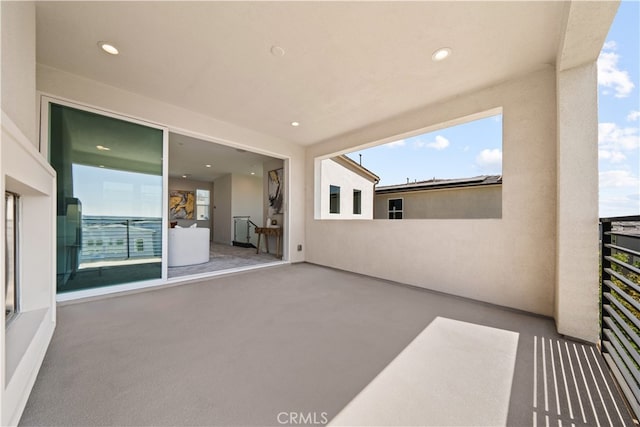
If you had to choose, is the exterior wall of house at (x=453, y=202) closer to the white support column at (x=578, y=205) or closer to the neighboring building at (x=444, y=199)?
the neighboring building at (x=444, y=199)

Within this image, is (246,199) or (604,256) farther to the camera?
(246,199)

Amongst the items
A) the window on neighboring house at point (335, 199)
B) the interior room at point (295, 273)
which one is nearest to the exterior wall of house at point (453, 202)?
the window on neighboring house at point (335, 199)

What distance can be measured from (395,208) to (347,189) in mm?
2910

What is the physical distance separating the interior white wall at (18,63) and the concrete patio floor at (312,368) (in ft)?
4.94

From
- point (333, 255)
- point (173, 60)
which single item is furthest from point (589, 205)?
point (173, 60)

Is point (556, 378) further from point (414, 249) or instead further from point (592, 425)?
point (414, 249)

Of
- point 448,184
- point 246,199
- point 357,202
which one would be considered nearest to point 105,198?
point 246,199

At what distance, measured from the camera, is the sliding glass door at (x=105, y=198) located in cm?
264

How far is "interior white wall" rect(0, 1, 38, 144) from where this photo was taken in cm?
122

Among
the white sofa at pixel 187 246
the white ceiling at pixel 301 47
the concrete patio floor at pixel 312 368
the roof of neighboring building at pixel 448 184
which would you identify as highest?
the white ceiling at pixel 301 47

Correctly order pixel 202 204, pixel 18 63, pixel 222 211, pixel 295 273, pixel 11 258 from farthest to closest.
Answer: pixel 202 204
pixel 222 211
pixel 295 273
pixel 11 258
pixel 18 63

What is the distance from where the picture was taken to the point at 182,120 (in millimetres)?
3482

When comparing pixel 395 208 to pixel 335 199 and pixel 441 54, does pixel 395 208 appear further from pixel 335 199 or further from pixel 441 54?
pixel 441 54

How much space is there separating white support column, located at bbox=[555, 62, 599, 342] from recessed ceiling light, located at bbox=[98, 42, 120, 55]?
13.5ft
